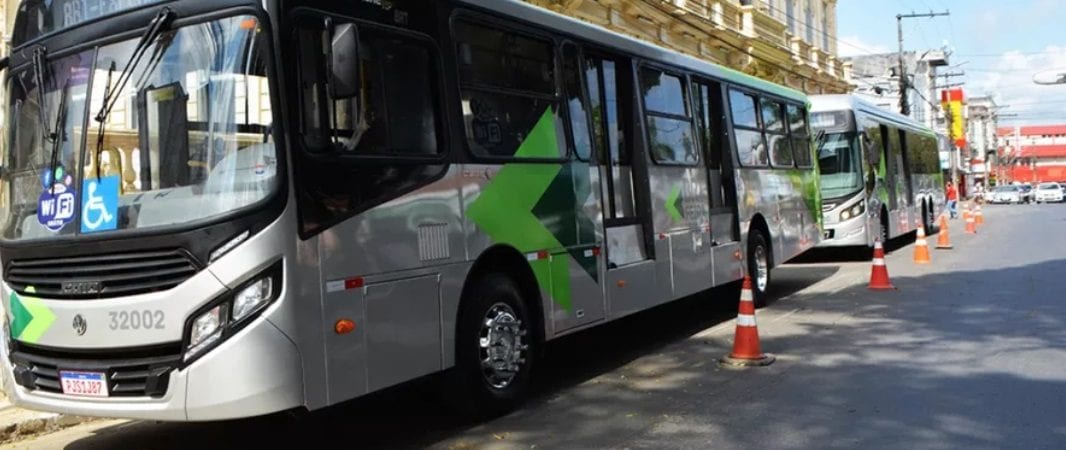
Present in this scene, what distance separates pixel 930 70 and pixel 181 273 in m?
77.0

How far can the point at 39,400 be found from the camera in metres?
5.38

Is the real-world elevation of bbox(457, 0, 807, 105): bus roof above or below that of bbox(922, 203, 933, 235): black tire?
above

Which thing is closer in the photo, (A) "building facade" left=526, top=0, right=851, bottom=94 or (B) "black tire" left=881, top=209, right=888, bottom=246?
(B) "black tire" left=881, top=209, right=888, bottom=246

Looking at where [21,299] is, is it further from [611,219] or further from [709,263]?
[709,263]

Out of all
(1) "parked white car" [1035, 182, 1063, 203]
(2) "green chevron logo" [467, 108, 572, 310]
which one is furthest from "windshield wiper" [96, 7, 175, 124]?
(1) "parked white car" [1035, 182, 1063, 203]

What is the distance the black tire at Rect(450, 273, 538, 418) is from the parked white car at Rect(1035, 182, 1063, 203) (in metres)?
68.7

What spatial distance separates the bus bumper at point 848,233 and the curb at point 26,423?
1442 cm

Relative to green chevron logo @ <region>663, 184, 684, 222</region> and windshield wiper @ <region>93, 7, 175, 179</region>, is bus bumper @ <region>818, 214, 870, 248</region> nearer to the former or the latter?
green chevron logo @ <region>663, 184, 684, 222</region>

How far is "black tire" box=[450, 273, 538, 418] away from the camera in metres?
6.23

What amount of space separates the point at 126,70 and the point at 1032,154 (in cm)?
15819

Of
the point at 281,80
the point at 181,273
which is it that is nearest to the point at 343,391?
the point at 181,273

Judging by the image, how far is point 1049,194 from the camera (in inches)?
2584

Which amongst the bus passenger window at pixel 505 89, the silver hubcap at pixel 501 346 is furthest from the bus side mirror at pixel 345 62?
the silver hubcap at pixel 501 346

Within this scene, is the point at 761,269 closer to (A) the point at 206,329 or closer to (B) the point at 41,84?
(A) the point at 206,329
